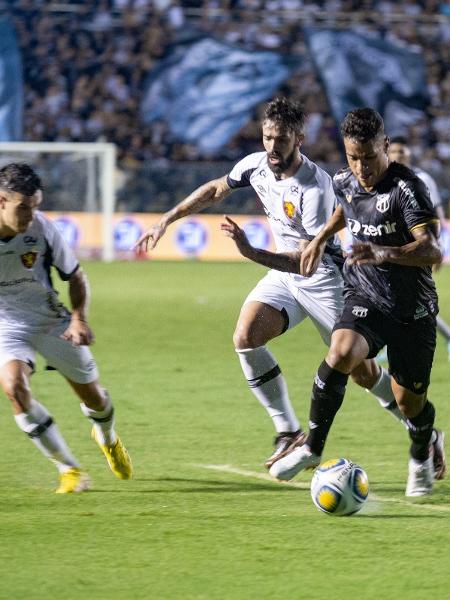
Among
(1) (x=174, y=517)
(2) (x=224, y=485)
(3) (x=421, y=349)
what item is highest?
(3) (x=421, y=349)

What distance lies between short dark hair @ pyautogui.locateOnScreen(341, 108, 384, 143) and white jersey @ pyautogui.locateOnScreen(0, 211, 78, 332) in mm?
1670

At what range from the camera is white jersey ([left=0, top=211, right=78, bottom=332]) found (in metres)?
6.45

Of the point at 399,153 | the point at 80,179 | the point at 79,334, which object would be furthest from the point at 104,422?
the point at 80,179

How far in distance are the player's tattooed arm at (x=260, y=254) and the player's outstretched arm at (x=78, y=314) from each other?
82 cm

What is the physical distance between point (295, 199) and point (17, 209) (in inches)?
68.0

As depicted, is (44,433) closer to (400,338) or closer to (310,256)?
(310,256)

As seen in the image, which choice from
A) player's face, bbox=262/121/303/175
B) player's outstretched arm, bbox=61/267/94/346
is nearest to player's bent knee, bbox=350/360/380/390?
player's face, bbox=262/121/303/175

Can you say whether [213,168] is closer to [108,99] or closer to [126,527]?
[108,99]

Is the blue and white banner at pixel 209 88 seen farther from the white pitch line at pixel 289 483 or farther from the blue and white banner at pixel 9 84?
the white pitch line at pixel 289 483

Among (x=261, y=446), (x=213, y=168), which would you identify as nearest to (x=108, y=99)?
(x=213, y=168)

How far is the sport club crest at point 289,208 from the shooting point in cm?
716

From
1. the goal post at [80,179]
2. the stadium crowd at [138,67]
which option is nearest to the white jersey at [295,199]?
the goal post at [80,179]

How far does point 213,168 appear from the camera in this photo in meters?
26.2

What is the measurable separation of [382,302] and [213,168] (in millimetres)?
20226
